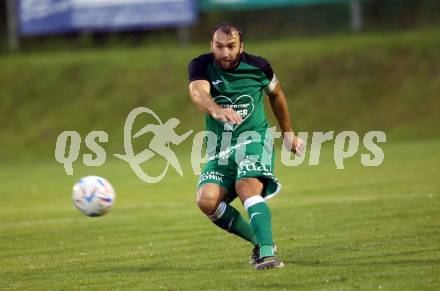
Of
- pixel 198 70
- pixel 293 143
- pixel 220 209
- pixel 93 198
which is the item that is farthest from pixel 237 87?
pixel 93 198

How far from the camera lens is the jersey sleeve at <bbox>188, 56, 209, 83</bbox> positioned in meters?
9.77

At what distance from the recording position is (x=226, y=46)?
9.57 metres

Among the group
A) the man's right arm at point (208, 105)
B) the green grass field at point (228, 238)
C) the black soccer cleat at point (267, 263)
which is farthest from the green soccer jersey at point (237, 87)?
the green grass field at point (228, 238)

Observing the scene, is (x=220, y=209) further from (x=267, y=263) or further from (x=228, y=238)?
(x=228, y=238)

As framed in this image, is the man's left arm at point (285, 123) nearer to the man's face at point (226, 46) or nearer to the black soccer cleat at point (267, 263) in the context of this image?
the man's face at point (226, 46)

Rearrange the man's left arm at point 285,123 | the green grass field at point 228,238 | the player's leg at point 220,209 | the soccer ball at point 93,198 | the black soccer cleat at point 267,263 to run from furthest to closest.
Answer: the soccer ball at point 93,198 < the man's left arm at point 285,123 < the player's leg at point 220,209 < the black soccer cleat at point 267,263 < the green grass field at point 228,238

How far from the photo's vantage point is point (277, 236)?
12.8m

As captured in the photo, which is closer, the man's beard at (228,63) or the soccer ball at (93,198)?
the man's beard at (228,63)

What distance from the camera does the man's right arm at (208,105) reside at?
29.1 ft

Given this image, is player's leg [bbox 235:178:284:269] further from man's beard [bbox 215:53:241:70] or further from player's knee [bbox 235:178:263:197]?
man's beard [bbox 215:53:241:70]

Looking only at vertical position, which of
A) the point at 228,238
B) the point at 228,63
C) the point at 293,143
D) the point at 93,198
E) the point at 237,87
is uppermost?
the point at 228,63

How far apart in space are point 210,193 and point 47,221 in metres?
7.38

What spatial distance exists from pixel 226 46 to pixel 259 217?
160 cm

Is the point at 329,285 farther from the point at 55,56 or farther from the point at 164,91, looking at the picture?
the point at 55,56
